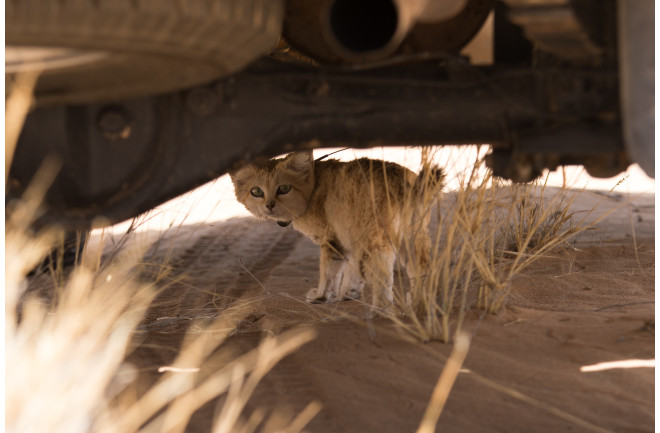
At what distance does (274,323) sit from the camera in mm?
3707

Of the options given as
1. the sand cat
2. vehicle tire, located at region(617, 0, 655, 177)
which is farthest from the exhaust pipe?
the sand cat

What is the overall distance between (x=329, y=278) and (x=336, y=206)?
47 cm

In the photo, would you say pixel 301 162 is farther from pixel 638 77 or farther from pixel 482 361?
pixel 638 77

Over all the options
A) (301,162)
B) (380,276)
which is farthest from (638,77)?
(301,162)

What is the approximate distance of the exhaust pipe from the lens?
1975mm

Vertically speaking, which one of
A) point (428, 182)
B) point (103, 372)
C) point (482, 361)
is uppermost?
point (428, 182)

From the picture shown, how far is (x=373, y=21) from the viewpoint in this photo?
2.17 metres

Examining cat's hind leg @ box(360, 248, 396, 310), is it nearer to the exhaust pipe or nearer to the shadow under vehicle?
the shadow under vehicle

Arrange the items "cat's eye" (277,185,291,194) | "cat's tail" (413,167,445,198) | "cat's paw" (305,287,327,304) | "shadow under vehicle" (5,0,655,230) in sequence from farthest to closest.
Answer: "cat's eye" (277,185,291,194)
"cat's paw" (305,287,327,304)
"cat's tail" (413,167,445,198)
"shadow under vehicle" (5,0,655,230)

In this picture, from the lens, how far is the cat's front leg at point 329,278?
15.6 ft

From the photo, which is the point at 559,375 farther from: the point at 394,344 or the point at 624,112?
the point at 624,112

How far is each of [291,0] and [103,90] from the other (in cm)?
62

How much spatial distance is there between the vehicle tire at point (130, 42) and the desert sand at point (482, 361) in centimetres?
107

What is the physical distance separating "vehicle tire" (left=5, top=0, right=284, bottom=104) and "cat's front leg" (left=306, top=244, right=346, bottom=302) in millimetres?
2676
